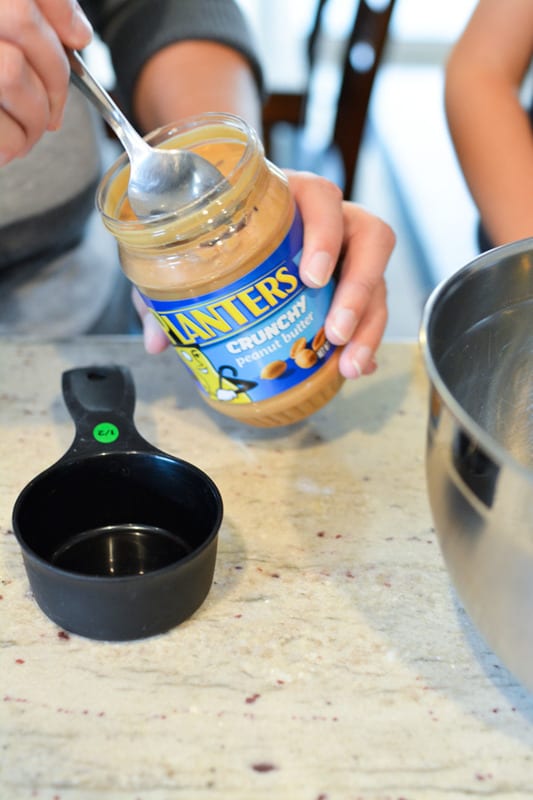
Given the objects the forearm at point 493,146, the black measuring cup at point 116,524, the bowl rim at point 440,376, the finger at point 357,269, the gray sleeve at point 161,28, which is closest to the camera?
the bowl rim at point 440,376

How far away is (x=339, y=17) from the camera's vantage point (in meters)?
2.80

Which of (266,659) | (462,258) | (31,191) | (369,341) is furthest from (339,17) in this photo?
(266,659)

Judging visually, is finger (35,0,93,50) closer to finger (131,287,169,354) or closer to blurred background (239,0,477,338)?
finger (131,287,169,354)

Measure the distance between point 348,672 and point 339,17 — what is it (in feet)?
8.98

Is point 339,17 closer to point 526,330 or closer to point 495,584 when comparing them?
point 526,330

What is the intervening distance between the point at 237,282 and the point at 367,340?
0.48ft

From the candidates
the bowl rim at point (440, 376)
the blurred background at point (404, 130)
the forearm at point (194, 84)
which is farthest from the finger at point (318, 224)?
the blurred background at point (404, 130)

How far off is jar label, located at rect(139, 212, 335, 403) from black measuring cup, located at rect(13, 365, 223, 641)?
7 centimetres

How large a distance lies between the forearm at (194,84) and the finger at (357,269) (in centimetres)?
23

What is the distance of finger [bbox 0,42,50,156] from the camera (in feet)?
1.66

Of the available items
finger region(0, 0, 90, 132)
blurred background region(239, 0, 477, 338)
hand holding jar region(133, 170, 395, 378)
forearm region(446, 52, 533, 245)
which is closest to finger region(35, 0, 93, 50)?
finger region(0, 0, 90, 132)

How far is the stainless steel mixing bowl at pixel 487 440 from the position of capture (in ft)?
1.15

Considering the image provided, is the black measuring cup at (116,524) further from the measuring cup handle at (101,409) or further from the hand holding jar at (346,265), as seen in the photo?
the hand holding jar at (346,265)

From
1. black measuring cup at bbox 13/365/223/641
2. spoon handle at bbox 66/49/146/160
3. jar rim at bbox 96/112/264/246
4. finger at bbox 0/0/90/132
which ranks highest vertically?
finger at bbox 0/0/90/132
